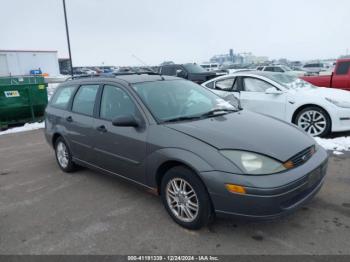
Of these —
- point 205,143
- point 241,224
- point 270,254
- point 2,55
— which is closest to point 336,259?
point 270,254

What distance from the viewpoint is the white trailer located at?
36125mm

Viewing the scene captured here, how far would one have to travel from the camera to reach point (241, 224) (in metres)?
3.27

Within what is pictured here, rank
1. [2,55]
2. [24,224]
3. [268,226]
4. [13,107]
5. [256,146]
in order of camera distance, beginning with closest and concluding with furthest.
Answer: [256,146] → [268,226] → [24,224] → [13,107] → [2,55]

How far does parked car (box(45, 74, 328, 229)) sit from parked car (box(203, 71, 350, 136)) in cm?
299

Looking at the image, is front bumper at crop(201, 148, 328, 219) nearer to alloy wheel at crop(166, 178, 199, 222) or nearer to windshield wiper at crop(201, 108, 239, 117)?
alloy wheel at crop(166, 178, 199, 222)

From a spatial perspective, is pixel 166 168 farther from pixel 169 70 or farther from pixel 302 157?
pixel 169 70

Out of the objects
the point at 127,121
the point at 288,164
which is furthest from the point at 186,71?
the point at 288,164

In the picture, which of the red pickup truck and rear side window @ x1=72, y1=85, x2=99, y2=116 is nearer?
rear side window @ x1=72, y1=85, x2=99, y2=116

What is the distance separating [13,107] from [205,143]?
343 inches

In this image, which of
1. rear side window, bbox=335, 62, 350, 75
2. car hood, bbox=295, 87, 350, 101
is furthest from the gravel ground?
rear side window, bbox=335, 62, 350, 75

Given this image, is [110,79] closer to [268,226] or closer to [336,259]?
[268,226]

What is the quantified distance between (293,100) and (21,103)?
8.25m

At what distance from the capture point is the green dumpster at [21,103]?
9570mm

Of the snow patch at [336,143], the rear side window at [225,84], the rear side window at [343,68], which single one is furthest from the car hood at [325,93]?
the rear side window at [343,68]
